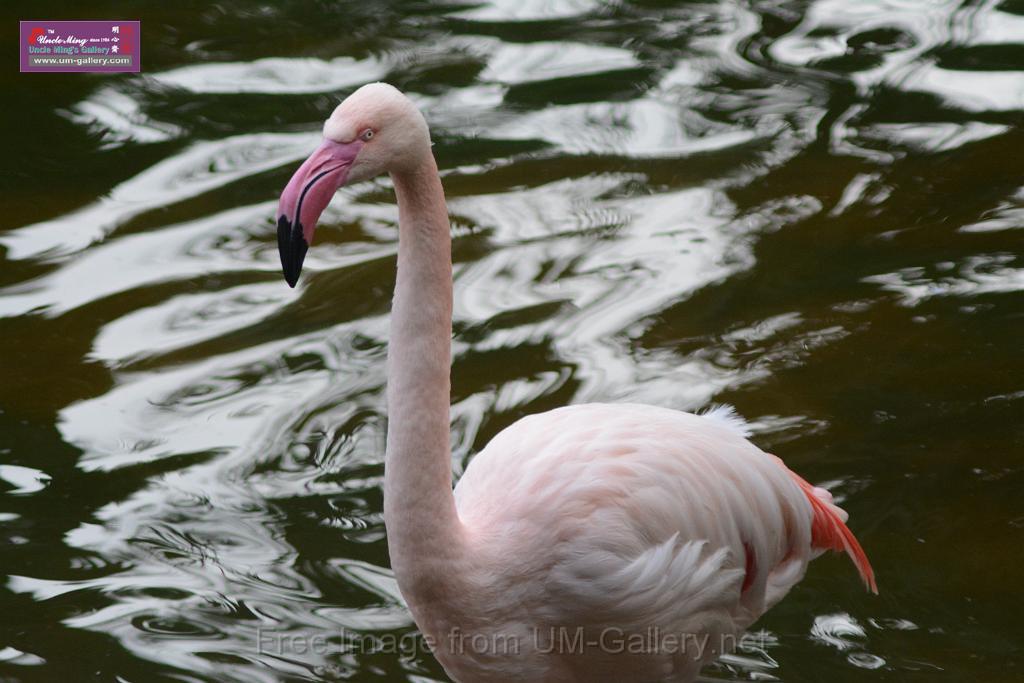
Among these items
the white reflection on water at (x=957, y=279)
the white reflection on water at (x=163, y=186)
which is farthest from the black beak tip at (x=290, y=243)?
the white reflection on water at (x=163, y=186)

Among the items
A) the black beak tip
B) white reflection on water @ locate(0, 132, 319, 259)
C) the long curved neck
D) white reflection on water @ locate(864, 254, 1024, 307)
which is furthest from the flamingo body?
white reflection on water @ locate(0, 132, 319, 259)

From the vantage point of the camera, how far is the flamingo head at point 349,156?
3.02 meters

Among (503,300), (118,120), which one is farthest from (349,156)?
(118,120)

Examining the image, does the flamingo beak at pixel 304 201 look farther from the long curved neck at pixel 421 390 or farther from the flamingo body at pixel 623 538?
the flamingo body at pixel 623 538

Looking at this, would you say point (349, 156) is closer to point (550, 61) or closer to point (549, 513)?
point (549, 513)

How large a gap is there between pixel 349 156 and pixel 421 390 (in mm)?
624

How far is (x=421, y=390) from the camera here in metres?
3.36

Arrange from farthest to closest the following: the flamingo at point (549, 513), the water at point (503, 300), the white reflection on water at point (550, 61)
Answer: the white reflection on water at point (550, 61) → the water at point (503, 300) → the flamingo at point (549, 513)

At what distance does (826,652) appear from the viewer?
168 inches

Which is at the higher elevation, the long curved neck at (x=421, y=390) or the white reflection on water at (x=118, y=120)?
the long curved neck at (x=421, y=390)

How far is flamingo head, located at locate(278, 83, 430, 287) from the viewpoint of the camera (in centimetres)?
302

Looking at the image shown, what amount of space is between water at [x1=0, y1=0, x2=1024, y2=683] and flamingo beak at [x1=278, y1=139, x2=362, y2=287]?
69.1 inches

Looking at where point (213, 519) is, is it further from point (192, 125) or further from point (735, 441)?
point (192, 125)

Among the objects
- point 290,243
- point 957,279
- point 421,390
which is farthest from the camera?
point 957,279
